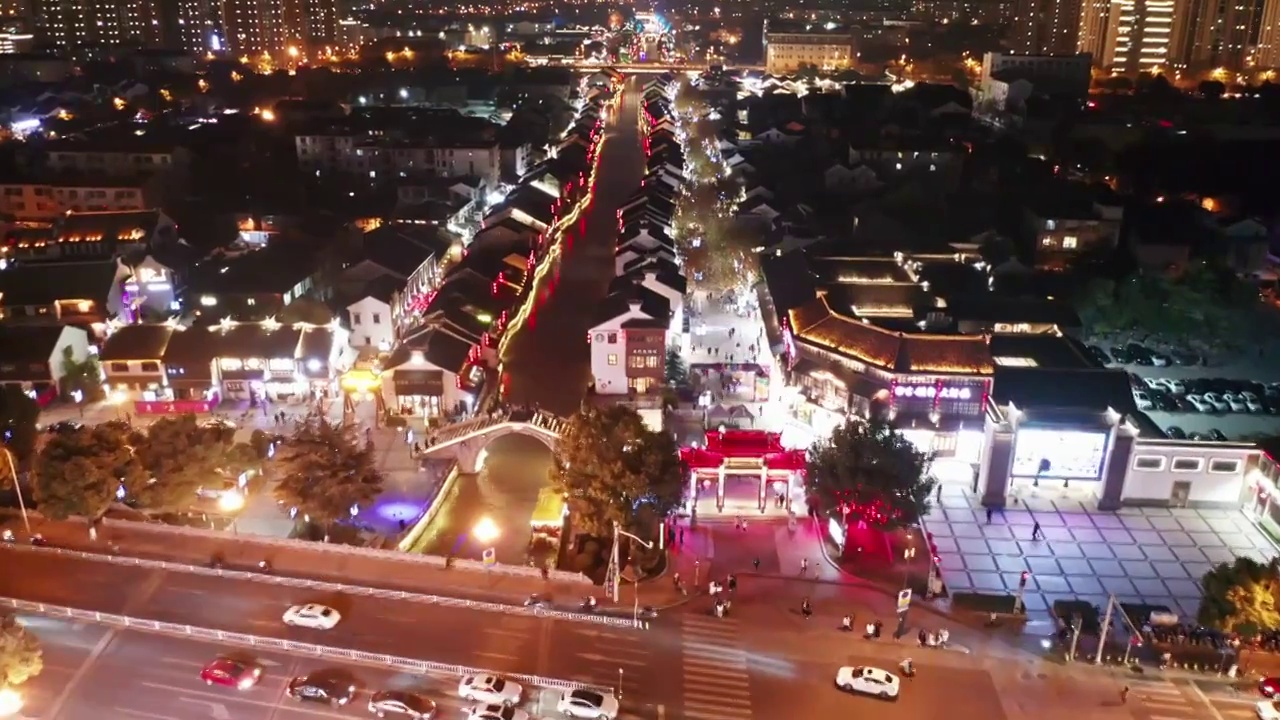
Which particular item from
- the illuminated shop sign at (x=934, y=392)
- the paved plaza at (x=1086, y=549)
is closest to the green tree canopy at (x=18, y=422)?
the illuminated shop sign at (x=934, y=392)

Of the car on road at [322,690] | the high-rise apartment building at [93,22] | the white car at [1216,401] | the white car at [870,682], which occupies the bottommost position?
the car on road at [322,690]

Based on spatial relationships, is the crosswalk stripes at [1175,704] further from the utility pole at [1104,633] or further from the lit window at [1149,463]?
the lit window at [1149,463]

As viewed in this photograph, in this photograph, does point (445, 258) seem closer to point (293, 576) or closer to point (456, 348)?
point (456, 348)

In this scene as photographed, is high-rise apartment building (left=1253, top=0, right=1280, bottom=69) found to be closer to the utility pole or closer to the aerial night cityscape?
the aerial night cityscape

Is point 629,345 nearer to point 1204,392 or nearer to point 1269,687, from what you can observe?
point 1269,687

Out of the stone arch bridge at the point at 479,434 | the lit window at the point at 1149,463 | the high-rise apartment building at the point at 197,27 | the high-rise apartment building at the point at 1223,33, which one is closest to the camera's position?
the lit window at the point at 1149,463

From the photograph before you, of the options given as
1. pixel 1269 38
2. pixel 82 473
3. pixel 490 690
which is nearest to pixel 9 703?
pixel 82 473

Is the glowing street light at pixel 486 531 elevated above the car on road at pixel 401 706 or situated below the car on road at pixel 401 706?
below
